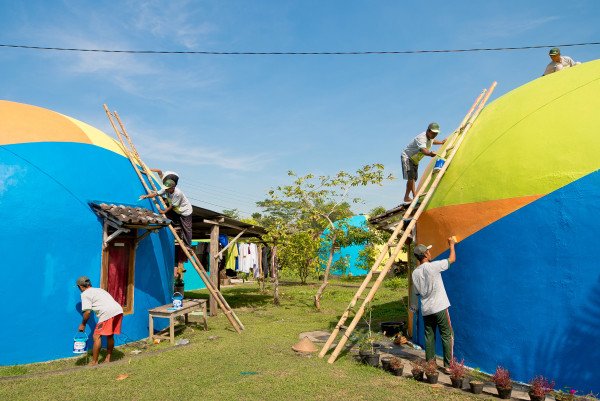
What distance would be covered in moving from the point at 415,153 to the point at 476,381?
5.09 metres

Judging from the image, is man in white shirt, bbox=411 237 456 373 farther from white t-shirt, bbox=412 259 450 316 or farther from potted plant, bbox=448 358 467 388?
potted plant, bbox=448 358 467 388

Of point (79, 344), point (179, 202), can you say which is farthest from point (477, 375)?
point (179, 202)

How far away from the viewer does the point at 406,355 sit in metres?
8.61

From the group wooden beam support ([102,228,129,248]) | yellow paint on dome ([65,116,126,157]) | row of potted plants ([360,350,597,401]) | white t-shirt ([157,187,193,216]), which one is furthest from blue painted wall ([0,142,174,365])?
row of potted plants ([360,350,597,401])

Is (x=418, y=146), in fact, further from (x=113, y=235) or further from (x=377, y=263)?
(x=113, y=235)

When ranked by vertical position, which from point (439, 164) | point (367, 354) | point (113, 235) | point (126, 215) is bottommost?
point (367, 354)

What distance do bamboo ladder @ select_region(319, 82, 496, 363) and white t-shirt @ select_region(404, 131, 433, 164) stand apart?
0.48 m

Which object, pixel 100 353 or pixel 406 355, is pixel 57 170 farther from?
pixel 406 355

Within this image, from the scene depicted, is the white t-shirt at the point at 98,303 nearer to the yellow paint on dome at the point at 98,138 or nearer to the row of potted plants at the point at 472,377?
the yellow paint on dome at the point at 98,138

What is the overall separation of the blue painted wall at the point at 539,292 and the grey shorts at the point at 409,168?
113 inches

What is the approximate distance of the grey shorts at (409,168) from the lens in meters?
10.1

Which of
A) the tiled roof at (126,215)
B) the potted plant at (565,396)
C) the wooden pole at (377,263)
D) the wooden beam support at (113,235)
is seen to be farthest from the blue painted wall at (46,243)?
the potted plant at (565,396)

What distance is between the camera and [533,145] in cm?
726

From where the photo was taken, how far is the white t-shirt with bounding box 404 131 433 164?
973 centimetres
